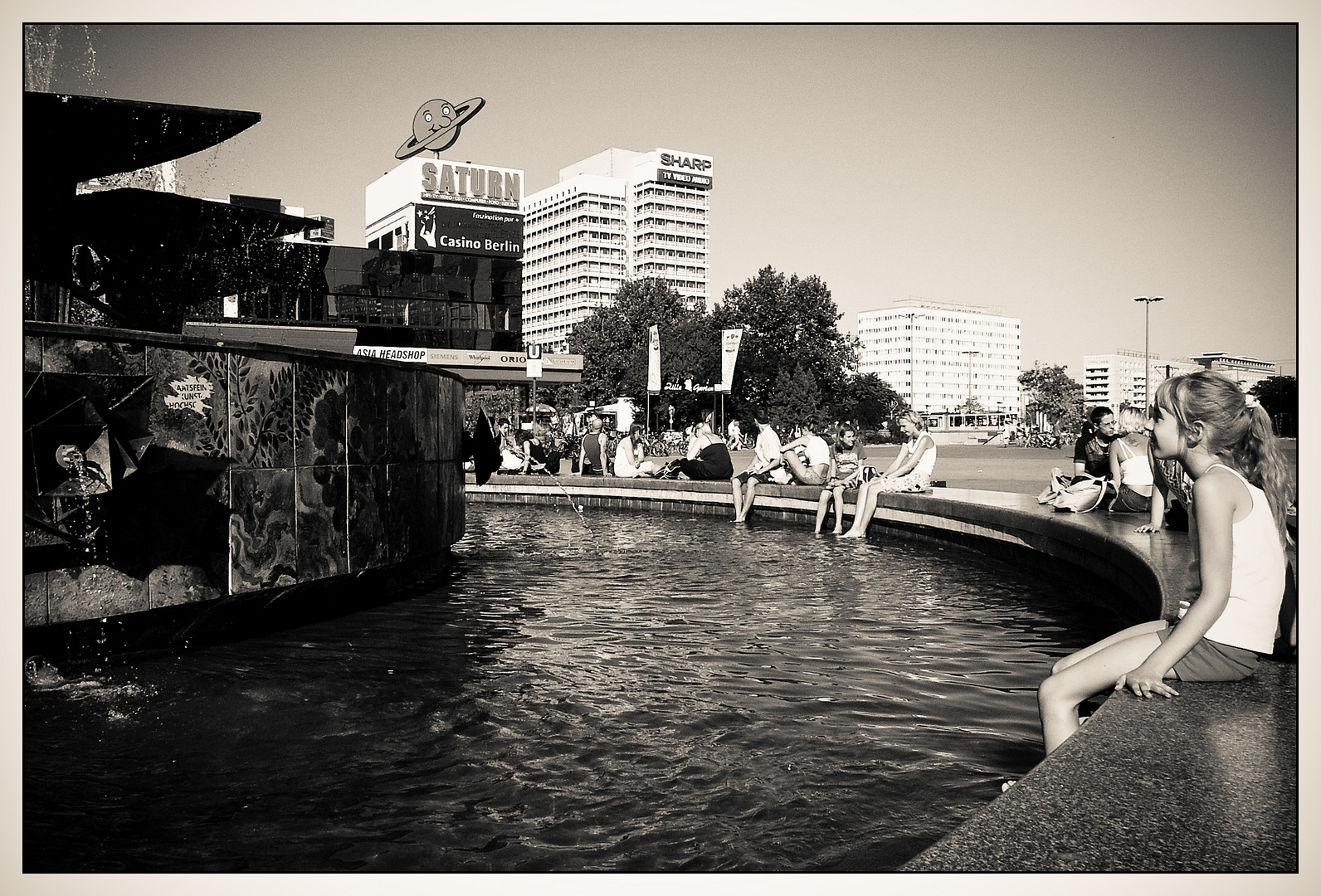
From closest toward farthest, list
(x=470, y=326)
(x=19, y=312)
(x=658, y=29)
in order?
1. (x=19, y=312)
2. (x=658, y=29)
3. (x=470, y=326)

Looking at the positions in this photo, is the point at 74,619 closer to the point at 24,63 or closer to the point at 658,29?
the point at 24,63

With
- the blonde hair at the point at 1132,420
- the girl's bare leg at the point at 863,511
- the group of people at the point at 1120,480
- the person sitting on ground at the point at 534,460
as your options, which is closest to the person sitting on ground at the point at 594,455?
the person sitting on ground at the point at 534,460

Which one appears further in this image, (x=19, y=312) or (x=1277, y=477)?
(x=19, y=312)

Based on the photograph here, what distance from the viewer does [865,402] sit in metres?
93.1

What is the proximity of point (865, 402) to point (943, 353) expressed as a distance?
55.2m

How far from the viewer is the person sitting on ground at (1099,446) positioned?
11.5 m

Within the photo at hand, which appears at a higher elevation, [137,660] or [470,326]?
[470,326]

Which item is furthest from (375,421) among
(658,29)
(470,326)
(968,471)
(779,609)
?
(470,326)

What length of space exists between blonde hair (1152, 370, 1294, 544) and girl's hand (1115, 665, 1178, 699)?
0.60 metres

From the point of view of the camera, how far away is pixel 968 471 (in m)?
24.8

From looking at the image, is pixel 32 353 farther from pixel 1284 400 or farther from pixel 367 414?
pixel 1284 400

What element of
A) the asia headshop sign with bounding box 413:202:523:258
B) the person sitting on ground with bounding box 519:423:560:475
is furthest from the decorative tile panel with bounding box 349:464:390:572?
the asia headshop sign with bounding box 413:202:523:258

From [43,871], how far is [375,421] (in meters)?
4.28

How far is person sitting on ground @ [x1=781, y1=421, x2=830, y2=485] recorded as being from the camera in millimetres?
15414
